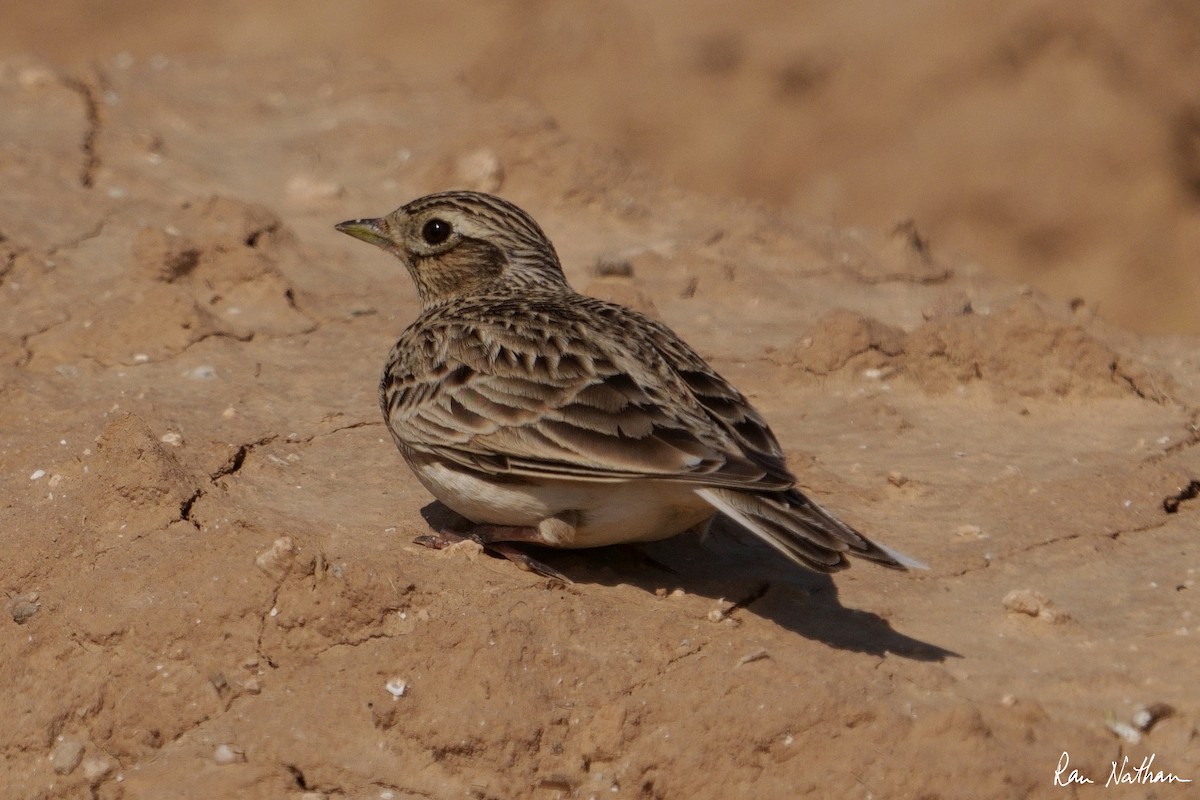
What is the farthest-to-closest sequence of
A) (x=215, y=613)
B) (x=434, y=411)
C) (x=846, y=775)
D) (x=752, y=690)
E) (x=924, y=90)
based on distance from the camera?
(x=924, y=90)
(x=434, y=411)
(x=215, y=613)
(x=752, y=690)
(x=846, y=775)

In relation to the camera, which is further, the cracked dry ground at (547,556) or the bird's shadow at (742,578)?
the bird's shadow at (742,578)

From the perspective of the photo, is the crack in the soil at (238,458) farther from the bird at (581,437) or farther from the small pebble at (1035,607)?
the small pebble at (1035,607)

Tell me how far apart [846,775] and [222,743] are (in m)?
1.67

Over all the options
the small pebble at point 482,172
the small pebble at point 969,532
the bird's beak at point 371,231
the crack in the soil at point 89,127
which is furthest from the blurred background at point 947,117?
the small pebble at point 969,532

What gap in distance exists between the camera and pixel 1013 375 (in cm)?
647

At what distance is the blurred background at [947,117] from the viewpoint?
38.0ft

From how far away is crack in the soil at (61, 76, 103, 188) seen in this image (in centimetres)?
821

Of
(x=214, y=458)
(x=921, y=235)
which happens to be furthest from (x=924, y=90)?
(x=214, y=458)

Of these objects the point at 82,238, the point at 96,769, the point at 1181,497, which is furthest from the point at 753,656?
the point at 82,238

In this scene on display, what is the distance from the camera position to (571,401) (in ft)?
15.1

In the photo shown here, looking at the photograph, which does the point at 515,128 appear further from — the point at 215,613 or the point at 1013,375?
the point at 215,613

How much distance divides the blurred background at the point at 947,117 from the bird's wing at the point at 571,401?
21.1 ft

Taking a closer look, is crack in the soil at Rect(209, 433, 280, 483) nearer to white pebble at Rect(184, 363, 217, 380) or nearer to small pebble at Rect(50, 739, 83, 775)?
white pebble at Rect(184, 363, 217, 380)

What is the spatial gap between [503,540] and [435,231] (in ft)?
5.00
